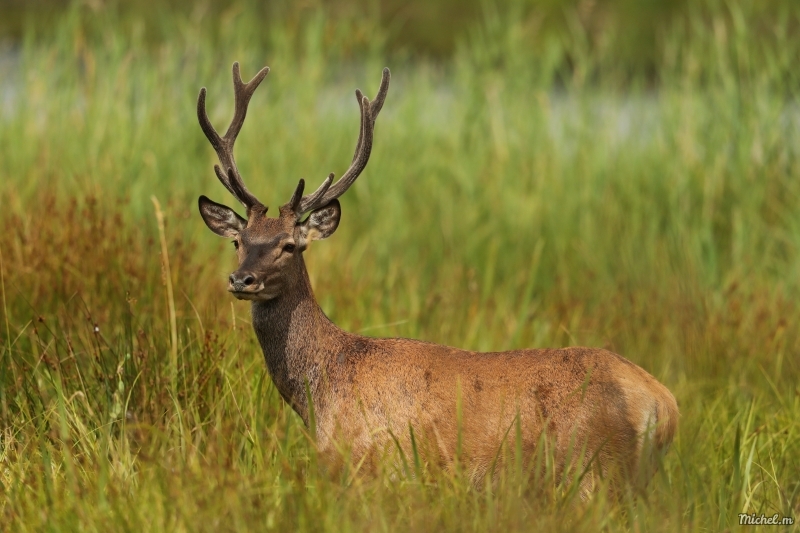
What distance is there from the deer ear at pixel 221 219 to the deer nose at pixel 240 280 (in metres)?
0.50

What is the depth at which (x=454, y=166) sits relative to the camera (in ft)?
29.9

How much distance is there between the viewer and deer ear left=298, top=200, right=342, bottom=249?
4.76m

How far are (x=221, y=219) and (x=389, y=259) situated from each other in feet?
11.2

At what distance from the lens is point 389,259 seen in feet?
26.8

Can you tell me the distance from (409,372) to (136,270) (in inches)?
71.3

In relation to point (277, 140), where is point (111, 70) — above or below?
above

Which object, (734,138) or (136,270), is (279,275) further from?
(734,138)

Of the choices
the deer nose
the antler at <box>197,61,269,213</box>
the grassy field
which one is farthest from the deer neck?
the antler at <box>197,61,269,213</box>

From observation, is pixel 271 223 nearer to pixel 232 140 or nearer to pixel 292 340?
pixel 292 340

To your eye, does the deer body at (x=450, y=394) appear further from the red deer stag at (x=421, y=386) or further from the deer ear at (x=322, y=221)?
the deer ear at (x=322, y=221)

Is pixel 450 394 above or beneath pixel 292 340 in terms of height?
beneath

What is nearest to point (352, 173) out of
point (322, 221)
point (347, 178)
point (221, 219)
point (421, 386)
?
point (347, 178)

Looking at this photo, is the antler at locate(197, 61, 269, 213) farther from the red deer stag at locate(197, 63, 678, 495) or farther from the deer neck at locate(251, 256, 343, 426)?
the deer neck at locate(251, 256, 343, 426)

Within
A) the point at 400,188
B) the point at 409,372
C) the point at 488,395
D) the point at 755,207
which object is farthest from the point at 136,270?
the point at 755,207
